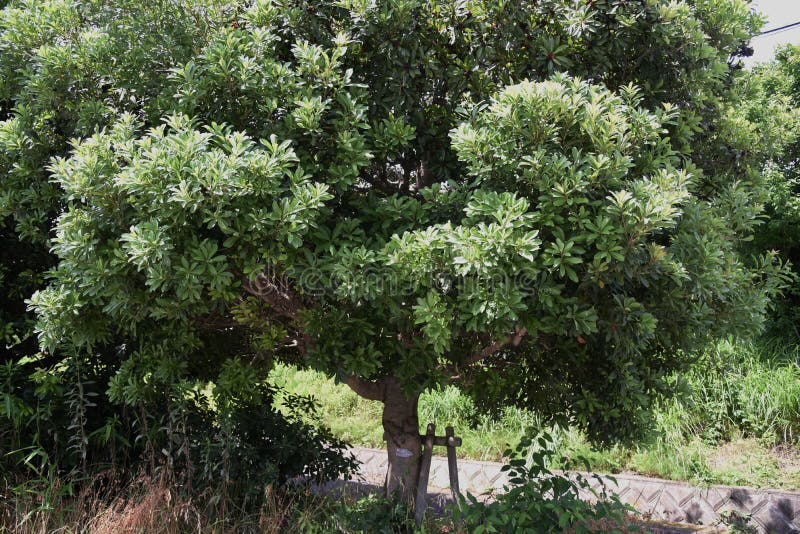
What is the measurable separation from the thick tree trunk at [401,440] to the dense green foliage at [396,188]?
7 centimetres

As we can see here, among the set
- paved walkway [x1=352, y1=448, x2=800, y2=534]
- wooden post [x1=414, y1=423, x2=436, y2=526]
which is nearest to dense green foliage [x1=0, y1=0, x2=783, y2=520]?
wooden post [x1=414, y1=423, x2=436, y2=526]

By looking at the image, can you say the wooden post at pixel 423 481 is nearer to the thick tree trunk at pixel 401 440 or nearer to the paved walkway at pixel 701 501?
the thick tree trunk at pixel 401 440

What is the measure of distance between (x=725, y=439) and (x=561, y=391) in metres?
4.17

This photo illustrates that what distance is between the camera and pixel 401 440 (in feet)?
15.1

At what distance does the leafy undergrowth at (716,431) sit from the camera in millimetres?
6586

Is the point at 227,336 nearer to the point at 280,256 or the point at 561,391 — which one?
the point at 280,256

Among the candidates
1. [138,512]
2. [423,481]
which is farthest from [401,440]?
[138,512]

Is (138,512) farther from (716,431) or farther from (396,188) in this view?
(716,431)

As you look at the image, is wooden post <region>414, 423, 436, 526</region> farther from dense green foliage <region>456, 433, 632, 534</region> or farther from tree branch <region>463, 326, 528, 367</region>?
tree branch <region>463, 326, 528, 367</region>

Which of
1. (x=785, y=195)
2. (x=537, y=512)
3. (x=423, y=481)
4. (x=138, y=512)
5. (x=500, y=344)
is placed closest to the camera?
(x=500, y=344)

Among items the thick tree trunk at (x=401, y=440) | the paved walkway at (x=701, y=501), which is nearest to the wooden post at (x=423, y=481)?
the thick tree trunk at (x=401, y=440)

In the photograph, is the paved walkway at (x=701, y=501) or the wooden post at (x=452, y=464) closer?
the wooden post at (x=452, y=464)

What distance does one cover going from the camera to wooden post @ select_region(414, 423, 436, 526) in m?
4.41

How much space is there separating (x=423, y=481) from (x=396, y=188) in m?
1.97
